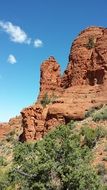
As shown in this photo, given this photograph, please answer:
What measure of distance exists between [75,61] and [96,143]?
92.7 feet

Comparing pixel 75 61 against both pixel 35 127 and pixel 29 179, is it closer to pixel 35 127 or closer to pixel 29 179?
pixel 35 127

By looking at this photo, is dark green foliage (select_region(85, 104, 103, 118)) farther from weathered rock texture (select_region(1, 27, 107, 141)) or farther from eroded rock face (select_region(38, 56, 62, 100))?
eroded rock face (select_region(38, 56, 62, 100))

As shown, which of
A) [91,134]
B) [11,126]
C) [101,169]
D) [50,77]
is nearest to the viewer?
[101,169]

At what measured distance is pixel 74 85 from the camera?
65.8 metres

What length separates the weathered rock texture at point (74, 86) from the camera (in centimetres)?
5597

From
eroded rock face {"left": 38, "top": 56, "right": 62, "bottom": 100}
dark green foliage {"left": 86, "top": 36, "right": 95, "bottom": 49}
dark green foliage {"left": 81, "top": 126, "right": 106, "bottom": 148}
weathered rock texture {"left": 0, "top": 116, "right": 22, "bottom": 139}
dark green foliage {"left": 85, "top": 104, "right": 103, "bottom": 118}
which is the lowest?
dark green foliage {"left": 81, "top": 126, "right": 106, "bottom": 148}

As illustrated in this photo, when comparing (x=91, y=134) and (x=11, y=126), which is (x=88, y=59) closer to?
(x=11, y=126)

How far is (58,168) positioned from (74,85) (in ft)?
135

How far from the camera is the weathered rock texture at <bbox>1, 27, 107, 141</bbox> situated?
55969mm

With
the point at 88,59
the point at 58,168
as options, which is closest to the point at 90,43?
the point at 88,59

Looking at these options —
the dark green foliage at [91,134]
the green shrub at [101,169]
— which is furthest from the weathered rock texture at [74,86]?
the green shrub at [101,169]

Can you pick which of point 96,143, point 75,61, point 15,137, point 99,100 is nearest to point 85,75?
point 75,61

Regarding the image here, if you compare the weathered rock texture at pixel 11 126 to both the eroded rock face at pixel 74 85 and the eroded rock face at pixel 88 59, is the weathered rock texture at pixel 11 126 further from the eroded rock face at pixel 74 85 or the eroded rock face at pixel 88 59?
the eroded rock face at pixel 88 59

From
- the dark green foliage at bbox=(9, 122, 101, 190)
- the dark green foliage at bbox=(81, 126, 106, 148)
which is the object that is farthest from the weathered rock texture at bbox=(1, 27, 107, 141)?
the dark green foliage at bbox=(9, 122, 101, 190)
